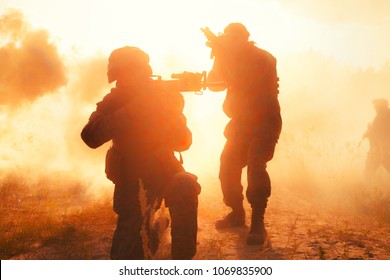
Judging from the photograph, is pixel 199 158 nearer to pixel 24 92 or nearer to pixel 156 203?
pixel 24 92

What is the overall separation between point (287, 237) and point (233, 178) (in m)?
1.08

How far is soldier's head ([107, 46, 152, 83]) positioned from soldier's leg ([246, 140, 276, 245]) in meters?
1.94

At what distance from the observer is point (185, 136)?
374 cm

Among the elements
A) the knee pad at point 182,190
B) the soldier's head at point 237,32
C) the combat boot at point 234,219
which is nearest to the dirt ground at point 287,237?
the combat boot at point 234,219

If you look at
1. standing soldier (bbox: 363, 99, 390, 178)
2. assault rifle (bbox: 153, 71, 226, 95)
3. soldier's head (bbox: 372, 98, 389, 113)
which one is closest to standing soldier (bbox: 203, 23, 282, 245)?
assault rifle (bbox: 153, 71, 226, 95)

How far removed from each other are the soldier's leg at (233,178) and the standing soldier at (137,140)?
186 centimetres

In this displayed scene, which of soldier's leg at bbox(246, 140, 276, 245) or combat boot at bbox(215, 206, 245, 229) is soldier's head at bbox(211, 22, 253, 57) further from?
combat boot at bbox(215, 206, 245, 229)

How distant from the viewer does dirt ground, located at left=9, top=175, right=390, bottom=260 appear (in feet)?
14.0

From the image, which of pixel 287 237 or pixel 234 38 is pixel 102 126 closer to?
pixel 234 38

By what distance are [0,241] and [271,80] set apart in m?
3.74

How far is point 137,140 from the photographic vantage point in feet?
12.3

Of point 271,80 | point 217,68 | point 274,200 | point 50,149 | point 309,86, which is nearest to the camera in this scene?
point 271,80

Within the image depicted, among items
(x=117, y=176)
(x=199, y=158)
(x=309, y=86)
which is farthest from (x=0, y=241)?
(x=309, y=86)

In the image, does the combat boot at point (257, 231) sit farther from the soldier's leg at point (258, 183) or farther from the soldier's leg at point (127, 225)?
the soldier's leg at point (127, 225)
